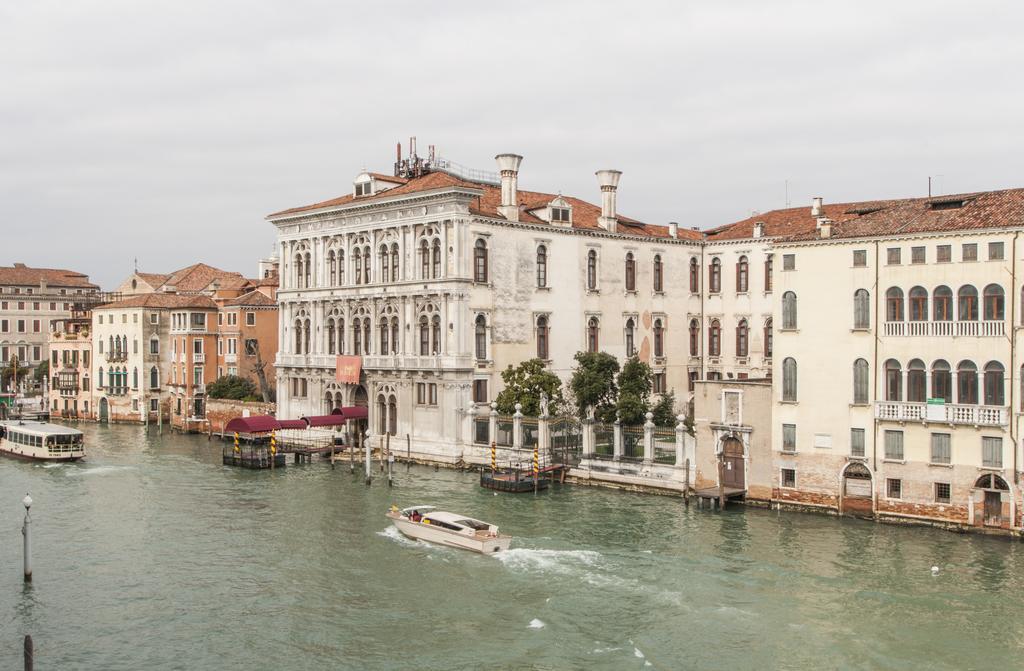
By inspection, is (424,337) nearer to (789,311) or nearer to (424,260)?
(424,260)

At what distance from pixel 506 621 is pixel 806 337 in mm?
14778

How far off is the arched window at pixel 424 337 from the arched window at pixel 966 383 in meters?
22.7

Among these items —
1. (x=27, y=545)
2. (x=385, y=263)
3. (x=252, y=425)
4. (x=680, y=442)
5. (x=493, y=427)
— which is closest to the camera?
(x=27, y=545)

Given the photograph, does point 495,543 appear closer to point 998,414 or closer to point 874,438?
point 874,438

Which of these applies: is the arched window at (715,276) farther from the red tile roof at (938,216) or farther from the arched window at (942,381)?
the arched window at (942,381)

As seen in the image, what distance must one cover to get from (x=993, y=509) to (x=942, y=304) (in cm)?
573

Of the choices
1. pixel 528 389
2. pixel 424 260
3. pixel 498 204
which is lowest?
pixel 528 389

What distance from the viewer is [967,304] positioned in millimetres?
28906

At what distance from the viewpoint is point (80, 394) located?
6906 centimetres

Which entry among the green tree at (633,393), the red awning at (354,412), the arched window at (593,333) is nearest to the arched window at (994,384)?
the green tree at (633,393)

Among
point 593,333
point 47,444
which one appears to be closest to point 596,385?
point 593,333

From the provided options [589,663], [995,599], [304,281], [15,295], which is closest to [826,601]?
[995,599]

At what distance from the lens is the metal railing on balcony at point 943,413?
2812cm

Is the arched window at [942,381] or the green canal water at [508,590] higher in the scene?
the arched window at [942,381]
